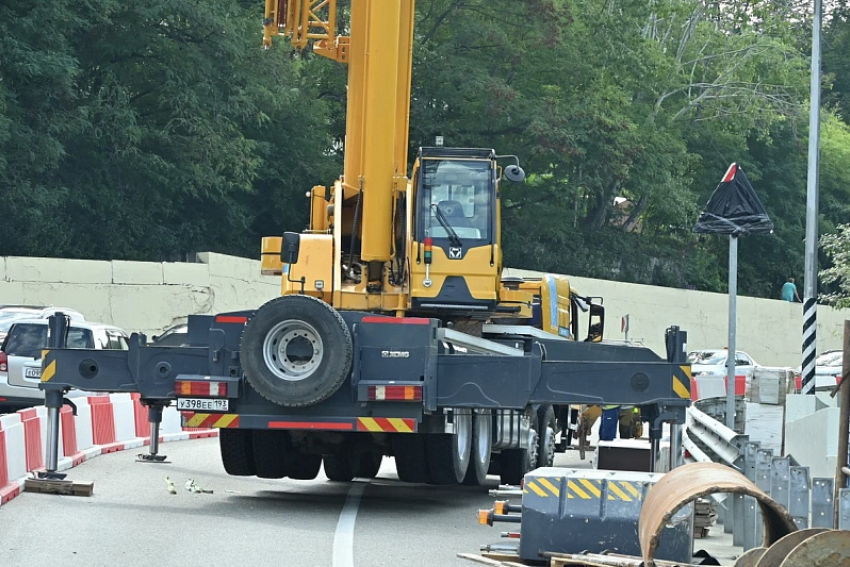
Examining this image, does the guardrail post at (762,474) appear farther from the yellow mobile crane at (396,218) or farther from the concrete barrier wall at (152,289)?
the concrete barrier wall at (152,289)

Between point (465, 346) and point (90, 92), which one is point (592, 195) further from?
point (465, 346)

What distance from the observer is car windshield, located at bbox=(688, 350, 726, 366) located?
1654 inches

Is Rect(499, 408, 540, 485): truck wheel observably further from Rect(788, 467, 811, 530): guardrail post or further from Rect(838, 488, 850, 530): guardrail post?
Rect(838, 488, 850, 530): guardrail post

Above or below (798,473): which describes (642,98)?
→ above

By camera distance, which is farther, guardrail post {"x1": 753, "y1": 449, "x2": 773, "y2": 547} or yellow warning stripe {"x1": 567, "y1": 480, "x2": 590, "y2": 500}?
guardrail post {"x1": 753, "y1": 449, "x2": 773, "y2": 547}

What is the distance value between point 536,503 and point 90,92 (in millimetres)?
32874

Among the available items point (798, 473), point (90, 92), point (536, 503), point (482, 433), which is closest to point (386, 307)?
point (482, 433)

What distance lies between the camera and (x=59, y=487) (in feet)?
46.7

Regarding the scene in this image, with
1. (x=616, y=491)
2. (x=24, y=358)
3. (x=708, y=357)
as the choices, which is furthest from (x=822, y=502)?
(x=708, y=357)

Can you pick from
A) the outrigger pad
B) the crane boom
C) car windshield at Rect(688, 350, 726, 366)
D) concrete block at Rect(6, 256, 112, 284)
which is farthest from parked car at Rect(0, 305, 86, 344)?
car windshield at Rect(688, 350, 726, 366)

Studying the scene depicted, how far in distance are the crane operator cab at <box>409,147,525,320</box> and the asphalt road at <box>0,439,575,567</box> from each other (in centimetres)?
211

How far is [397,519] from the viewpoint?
13477 millimetres

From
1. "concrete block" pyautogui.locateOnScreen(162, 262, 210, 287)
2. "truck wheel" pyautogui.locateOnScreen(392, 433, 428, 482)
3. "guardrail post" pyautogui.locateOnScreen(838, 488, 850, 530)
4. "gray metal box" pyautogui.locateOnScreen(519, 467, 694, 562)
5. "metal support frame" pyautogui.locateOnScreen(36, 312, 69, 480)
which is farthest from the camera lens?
"concrete block" pyautogui.locateOnScreen(162, 262, 210, 287)

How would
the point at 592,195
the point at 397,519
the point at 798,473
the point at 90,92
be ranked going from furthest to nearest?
the point at 592,195, the point at 90,92, the point at 397,519, the point at 798,473
